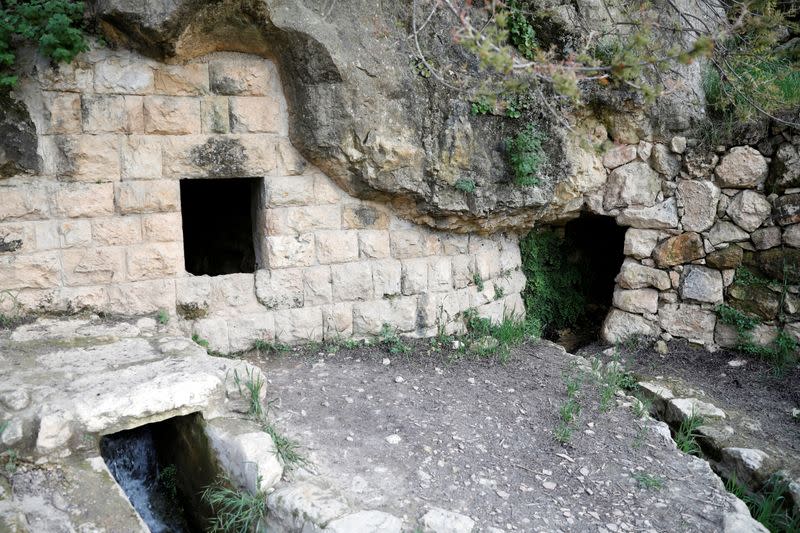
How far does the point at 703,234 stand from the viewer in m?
6.18

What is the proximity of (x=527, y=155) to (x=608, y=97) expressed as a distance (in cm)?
106

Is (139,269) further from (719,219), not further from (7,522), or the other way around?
(719,219)

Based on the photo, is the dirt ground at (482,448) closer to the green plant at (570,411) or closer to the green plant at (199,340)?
the green plant at (570,411)

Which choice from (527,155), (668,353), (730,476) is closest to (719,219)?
(668,353)

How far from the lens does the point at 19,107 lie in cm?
430

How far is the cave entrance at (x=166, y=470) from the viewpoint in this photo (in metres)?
3.93

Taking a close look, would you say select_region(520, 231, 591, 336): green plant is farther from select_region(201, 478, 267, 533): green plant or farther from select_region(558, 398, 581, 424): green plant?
select_region(201, 478, 267, 533): green plant

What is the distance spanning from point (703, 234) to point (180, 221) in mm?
4780

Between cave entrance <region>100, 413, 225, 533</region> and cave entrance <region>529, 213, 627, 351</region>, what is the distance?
423 cm

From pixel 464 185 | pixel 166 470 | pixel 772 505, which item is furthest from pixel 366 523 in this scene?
pixel 464 185

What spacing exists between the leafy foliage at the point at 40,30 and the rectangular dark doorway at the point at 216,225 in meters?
2.87

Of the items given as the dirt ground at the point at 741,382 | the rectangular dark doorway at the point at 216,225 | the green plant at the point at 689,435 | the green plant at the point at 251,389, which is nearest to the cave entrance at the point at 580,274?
the dirt ground at the point at 741,382

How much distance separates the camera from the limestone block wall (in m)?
4.43

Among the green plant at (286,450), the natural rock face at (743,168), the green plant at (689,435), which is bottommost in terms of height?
the green plant at (689,435)
